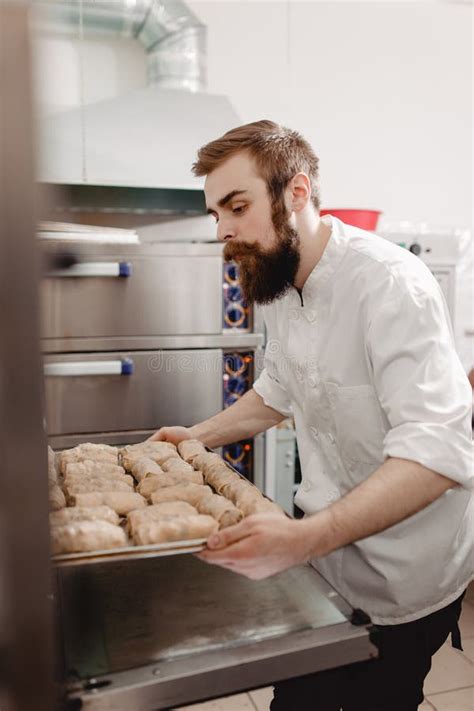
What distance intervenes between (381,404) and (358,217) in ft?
6.01

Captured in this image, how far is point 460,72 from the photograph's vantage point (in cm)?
337

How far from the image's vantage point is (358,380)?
115 cm

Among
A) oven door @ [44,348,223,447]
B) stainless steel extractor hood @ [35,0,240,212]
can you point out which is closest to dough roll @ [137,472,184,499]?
oven door @ [44,348,223,447]

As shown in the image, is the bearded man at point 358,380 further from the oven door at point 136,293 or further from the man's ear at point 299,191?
the oven door at point 136,293

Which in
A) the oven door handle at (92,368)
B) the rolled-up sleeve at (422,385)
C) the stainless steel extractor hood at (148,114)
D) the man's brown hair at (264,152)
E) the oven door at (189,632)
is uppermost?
the stainless steel extractor hood at (148,114)

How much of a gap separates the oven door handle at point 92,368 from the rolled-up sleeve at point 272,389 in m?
0.91

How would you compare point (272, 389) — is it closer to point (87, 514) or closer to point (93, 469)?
point (93, 469)

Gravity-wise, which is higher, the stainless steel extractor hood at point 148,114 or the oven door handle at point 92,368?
the stainless steel extractor hood at point 148,114

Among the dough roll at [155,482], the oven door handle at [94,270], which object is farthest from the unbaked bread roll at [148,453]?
the oven door handle at [94,270]

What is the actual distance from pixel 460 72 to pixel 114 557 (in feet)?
11.5

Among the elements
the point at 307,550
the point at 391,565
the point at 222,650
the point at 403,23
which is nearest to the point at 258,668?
the point at 222,650

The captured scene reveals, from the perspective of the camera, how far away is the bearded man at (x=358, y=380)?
3.19 ft

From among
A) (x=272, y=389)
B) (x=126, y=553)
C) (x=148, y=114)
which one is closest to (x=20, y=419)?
(x=126, y=553)

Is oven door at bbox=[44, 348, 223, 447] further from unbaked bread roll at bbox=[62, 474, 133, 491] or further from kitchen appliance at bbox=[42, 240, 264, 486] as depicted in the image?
unbaked bread roll at bbox=[62, 474, 133, 491]
